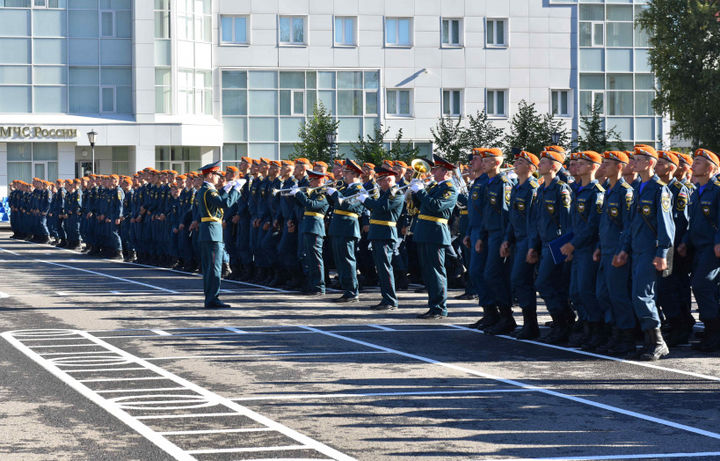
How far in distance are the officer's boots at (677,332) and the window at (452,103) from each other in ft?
139

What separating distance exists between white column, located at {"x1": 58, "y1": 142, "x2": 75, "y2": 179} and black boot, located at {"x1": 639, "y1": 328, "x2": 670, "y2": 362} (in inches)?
1772

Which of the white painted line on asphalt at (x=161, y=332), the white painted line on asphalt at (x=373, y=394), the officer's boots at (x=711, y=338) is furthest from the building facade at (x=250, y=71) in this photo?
the white painted line on asphalt at (x=373, y=394)

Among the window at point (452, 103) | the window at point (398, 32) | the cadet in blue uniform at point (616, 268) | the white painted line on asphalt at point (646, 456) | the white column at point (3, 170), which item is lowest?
the white painted line on asphalt at point (646, 456)

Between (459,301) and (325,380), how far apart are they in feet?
25.6

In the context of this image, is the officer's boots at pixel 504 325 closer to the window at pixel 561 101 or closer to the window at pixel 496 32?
the window at pixel 496 32

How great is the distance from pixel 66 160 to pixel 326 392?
46.3 meters

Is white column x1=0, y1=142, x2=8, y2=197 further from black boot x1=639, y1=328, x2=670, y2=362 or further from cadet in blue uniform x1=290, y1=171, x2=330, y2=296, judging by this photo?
black boot x1=639, y1=328, x2=670, y2=362

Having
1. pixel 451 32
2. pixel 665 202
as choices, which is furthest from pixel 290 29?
pixel 665 202

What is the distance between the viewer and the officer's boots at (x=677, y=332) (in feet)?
42.5

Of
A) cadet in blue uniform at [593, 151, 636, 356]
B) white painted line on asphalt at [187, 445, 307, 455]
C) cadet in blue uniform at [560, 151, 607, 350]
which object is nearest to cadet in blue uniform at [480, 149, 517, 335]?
cadet in blue uniform at [560, 151, 607, 350]

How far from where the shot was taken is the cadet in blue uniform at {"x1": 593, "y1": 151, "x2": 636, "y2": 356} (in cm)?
1211

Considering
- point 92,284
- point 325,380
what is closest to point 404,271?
point 92,284

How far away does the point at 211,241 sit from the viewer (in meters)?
17.0

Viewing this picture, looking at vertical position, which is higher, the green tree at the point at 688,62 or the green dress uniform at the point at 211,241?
the green tree at the point at 688,62
